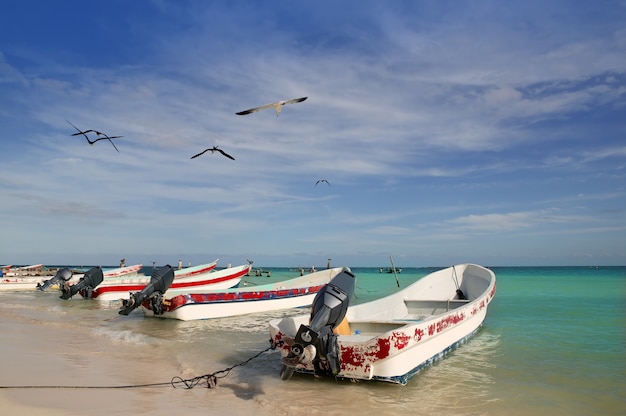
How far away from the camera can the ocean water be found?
22.0 feet

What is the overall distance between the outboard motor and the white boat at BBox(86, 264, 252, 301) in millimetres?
16881

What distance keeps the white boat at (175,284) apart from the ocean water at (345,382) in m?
8.05

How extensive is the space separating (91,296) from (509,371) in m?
21.9

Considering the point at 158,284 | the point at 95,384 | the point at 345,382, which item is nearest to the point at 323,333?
the point at 345,382

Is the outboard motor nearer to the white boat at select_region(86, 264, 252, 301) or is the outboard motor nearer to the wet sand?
the wet sand

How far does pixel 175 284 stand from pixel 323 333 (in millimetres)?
23371

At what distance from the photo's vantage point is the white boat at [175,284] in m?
24.2

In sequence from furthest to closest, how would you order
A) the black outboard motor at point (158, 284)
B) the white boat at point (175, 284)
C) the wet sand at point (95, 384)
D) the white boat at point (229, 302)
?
the white boat at point (175, 284), the white boat at point (229, 302), the black outboard motor at point (158, 284), the wet sand at point (95, 384)

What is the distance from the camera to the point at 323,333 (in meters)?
6.48

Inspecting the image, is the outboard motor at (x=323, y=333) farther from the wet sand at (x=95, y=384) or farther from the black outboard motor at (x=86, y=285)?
the black outboard motor at (x=86, y=285)

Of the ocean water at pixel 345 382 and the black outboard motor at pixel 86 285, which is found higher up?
the black outboard motor at pixel 86 285

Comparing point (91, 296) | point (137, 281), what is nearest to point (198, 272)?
point (137, 281)

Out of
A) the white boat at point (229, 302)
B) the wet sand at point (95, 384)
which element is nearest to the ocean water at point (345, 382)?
the wet sand at point (95, 384)

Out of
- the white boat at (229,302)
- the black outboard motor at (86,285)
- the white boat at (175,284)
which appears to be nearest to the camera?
the white boat at (229,302)
